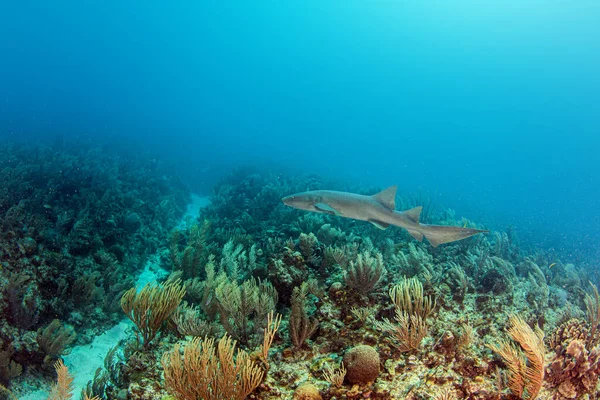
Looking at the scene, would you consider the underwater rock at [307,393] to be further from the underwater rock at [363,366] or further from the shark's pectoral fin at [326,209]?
the shark's pectoral fin at [326,209]

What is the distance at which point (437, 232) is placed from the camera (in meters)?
4.40

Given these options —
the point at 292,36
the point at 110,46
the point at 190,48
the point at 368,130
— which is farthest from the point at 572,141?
the point at 110,46

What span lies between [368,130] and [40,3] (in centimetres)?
13560

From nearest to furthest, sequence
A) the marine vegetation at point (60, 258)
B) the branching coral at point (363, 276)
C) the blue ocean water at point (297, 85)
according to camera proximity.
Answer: the branching coral at point (363, 276), the marine vegetation at point (60, 258), the blue ocean water at point (297, 85)

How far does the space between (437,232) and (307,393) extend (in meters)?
3.03

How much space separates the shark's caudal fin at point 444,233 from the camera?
411 cm

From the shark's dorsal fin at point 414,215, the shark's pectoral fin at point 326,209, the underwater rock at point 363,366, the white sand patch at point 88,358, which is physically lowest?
the white sand patch at point 88,358

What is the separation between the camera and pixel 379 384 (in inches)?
111

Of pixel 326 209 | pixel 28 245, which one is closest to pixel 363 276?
pixel 326 209

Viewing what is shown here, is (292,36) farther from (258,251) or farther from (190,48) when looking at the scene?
(258,251)

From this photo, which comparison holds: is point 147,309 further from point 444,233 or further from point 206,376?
point 444,233

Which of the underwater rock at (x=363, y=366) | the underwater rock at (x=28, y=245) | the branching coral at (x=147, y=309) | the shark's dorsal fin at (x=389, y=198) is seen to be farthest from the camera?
the underwater rock at (x=28, y=245)

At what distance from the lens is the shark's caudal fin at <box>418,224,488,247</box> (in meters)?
4.11

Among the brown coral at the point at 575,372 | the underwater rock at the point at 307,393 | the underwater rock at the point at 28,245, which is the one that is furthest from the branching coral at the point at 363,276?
the underwater rock at the point at 28,245
